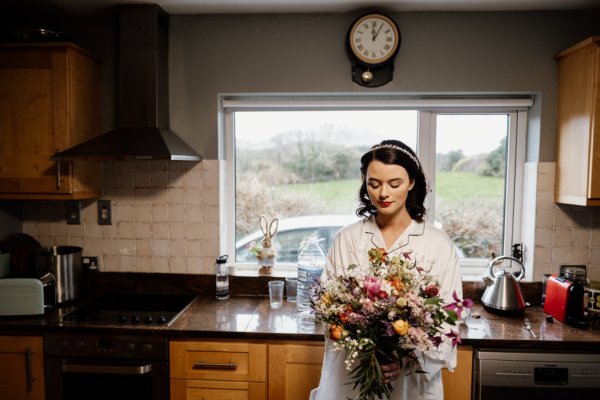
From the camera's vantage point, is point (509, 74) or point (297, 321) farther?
point (509, 74)

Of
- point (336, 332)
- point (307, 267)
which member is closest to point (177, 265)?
point (307, 267)

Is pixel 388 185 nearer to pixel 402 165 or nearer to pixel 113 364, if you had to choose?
pixel 402 165

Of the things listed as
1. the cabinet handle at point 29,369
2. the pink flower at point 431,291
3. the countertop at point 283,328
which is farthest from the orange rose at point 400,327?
the cabinet handle at point 29,369

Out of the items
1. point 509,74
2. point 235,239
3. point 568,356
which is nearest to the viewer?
point 568,356

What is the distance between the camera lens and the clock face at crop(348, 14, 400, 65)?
2254 millimetres

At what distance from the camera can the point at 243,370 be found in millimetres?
1943

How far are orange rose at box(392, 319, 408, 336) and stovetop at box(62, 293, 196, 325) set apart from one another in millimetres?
1301

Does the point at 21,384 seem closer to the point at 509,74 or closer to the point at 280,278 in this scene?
the point at 280,278

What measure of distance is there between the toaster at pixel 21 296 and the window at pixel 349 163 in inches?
42.4

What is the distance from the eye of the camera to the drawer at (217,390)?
1.94 m

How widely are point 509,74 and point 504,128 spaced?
0.35 meters

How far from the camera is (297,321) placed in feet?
6.72

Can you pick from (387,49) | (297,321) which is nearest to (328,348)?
(297,321)

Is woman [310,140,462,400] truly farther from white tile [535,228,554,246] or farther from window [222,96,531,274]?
white tile [535,228,554,246]
